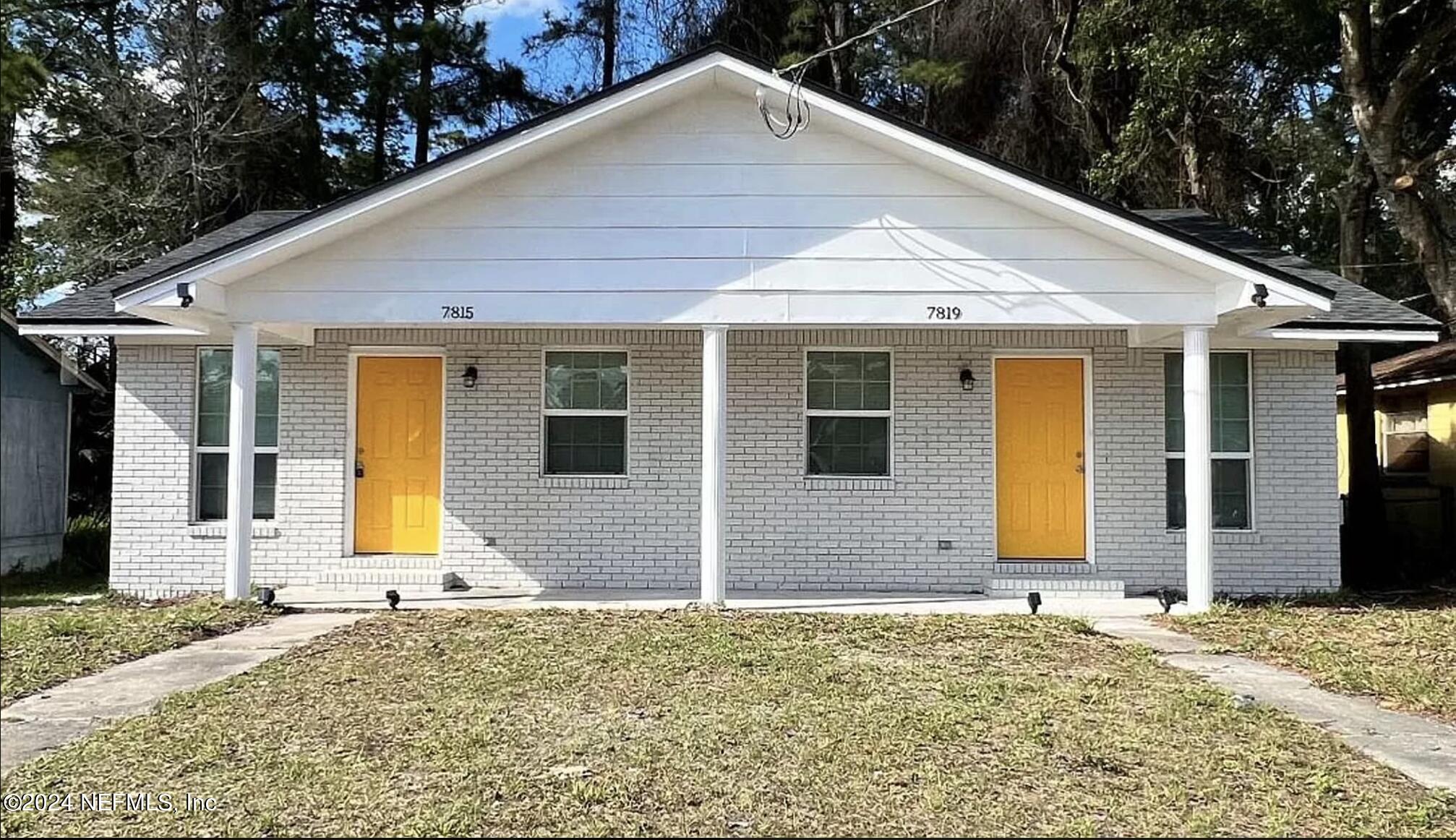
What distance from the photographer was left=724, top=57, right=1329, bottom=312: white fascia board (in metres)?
7.98

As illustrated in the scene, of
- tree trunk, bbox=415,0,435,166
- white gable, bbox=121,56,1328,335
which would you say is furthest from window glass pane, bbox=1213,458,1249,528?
tree trunk, bbox=415,0,435,166

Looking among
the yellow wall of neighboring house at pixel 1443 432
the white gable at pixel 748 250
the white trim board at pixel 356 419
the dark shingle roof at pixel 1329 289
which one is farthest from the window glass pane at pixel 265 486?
the yellow wall of neighboring house at pixel 1443 432

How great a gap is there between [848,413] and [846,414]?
0.08 feet

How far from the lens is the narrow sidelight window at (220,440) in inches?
392

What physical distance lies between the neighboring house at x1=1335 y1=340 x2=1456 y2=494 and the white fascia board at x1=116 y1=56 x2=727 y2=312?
31.0ft

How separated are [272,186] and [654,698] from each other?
15.6 metres

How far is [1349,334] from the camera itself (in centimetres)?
920

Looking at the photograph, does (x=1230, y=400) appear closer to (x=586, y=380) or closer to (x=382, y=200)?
(x=586, y=380)

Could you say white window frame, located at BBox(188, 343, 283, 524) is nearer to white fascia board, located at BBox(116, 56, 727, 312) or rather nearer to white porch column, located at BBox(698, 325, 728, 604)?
white fascia board, located at BBox(116, 56, 727, 312)

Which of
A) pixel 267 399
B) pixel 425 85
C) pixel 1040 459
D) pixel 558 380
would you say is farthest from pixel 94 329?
pixel 425 85

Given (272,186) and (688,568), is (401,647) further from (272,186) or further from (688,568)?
(272,186)

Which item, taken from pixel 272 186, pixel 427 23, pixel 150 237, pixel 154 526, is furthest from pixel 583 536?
pixel 427 23

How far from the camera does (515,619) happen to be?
A: 25.8ft

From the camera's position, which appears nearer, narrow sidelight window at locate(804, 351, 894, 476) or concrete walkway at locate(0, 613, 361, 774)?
concrete walkway at locate(0, 613, 361, 774)
